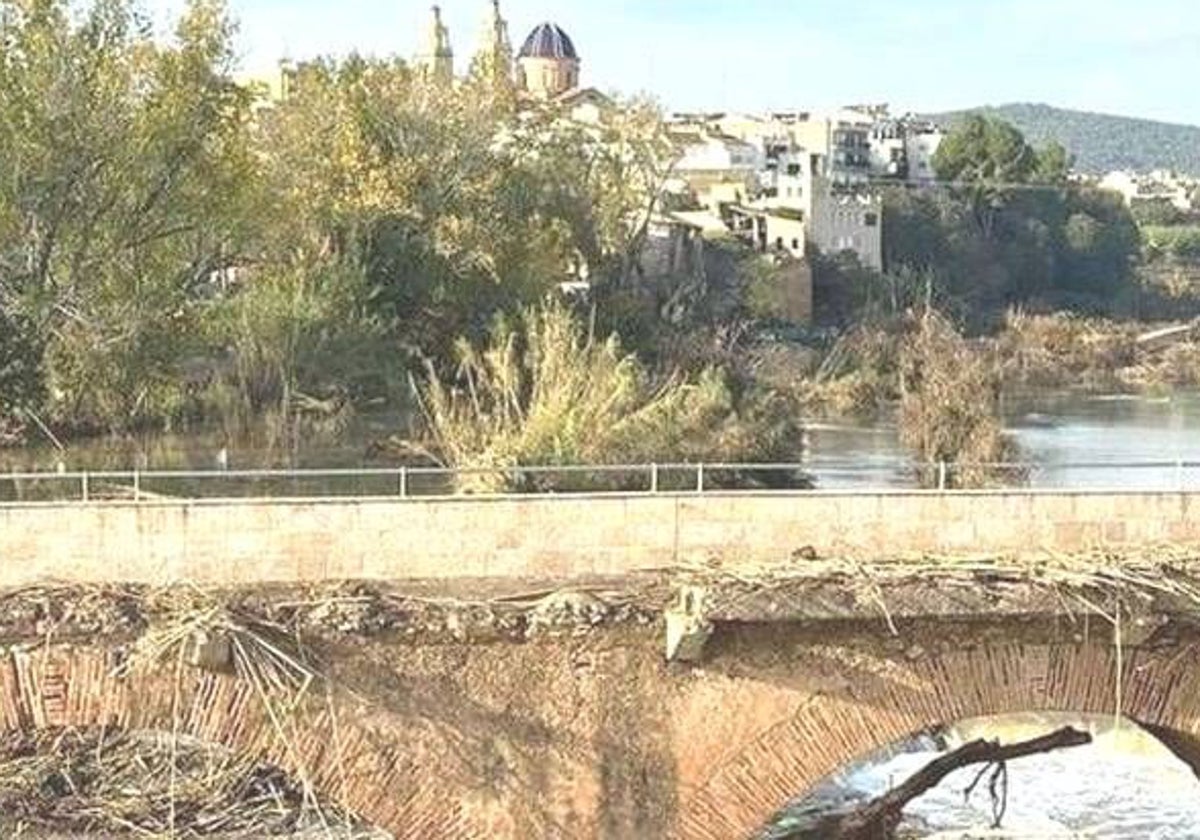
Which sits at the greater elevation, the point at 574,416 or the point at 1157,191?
the point at 1157,191

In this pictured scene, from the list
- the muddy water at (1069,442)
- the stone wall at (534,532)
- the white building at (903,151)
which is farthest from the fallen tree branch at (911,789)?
the white building at (903,151)

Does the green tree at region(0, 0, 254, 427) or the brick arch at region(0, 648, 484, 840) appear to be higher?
the green tree at region(0, 0, 254, 427)

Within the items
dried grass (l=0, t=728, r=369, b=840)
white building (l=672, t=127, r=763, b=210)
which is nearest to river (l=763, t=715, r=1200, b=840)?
dried grass (l=0, t=728, r=369, b=840)

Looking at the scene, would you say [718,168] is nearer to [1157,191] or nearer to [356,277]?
[356,277]

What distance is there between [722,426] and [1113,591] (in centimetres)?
1648

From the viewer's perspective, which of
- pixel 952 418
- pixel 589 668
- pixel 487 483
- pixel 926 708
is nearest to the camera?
pixel 589 668

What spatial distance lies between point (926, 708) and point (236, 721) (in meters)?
3.89

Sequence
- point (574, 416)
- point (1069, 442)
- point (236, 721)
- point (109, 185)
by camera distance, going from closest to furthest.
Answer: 1. point (236, 721)
2. point (574, 416)
3. point (109, 185)
4. point (1069, 442)

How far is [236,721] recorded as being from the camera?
9.59 meters

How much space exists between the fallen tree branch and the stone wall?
11.3ft

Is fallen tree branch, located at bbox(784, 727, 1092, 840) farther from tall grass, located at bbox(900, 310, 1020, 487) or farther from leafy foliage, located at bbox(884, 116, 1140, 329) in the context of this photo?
leafy foliage, located at bbox(884, 116, 1140, 329)

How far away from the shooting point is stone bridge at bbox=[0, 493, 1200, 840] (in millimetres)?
9641

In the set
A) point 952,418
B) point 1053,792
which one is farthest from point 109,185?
point 1053,792

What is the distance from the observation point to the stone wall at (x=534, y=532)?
34.9 feet
